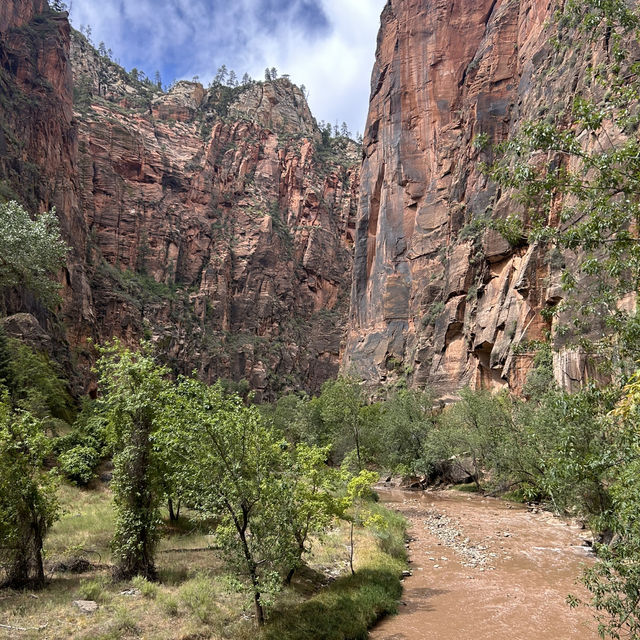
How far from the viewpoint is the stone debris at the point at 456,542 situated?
15.7m

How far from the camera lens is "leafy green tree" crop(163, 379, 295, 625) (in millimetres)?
9117

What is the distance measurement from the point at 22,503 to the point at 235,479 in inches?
189

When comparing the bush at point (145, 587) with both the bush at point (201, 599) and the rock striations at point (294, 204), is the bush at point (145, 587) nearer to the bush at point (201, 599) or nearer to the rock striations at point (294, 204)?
the bush at point (201, 599)

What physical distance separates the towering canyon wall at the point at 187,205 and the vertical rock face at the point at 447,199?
2842cm

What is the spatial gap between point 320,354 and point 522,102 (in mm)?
66494

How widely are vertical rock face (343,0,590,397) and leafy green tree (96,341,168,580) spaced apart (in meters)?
30.8

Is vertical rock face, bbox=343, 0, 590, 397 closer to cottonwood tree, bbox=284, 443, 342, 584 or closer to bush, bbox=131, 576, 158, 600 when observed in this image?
cottonwood tree, bbox=284, 443, 342, 584

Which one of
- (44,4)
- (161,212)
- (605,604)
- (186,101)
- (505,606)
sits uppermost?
(186,101)

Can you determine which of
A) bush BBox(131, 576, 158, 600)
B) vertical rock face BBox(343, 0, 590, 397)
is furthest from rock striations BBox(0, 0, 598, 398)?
bush BBox(131, 576, 158, 600)

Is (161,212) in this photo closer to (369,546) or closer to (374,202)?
(374,202)

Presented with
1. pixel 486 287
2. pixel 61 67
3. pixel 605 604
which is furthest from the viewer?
pixel 61 67

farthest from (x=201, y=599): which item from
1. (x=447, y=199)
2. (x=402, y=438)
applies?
(x=447, y=199)

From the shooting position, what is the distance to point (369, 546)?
1609 cm

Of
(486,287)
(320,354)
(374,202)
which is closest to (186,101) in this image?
(374,202)
